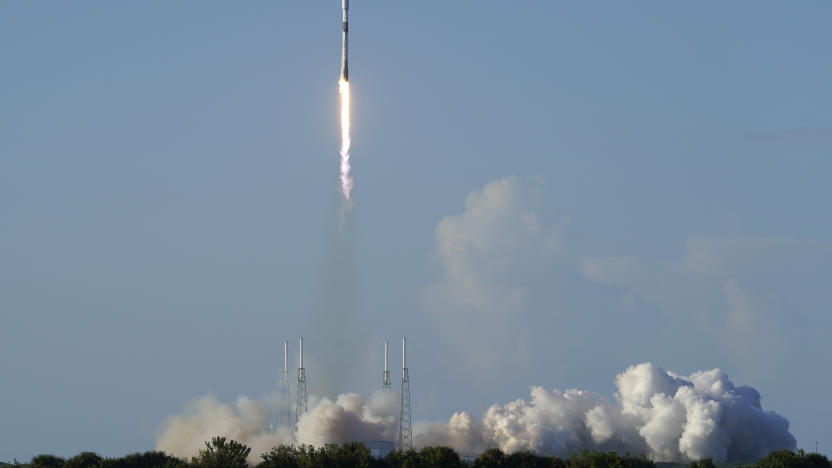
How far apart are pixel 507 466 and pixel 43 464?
6003cm

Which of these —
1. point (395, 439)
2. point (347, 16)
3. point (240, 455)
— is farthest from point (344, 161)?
point (395, 439)

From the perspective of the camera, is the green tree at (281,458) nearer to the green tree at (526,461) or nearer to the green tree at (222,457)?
the green tree at (222,457)

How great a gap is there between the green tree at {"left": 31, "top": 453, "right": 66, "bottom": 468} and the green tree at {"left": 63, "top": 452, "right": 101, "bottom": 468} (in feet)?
8.42

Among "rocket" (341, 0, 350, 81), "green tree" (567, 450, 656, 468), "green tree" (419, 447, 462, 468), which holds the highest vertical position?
"rocket" (341, 0, 350, 81)

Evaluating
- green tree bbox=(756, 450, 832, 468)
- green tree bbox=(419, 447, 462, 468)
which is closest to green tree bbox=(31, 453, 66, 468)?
green tree bbox=(419, 447, 462, 468)

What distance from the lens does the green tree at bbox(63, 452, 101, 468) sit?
18225 centimetres

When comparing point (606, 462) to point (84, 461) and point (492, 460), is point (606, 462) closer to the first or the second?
point (492, 460)

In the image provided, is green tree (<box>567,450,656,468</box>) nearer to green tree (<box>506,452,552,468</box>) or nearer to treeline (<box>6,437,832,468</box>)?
treeline (<box>6,437,832,468</box>)

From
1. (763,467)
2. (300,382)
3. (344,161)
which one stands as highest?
(344,161)

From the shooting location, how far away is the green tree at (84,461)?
182 m

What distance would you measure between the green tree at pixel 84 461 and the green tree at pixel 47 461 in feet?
8.42

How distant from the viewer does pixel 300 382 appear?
184 meters

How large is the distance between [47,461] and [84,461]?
7044 mm

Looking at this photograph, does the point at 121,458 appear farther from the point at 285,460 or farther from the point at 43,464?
the point at 285,460
